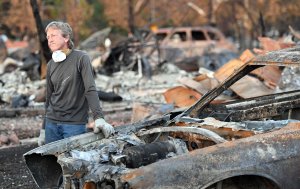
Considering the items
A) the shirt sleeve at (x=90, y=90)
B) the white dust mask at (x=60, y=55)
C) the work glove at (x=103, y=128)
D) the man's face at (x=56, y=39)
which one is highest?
the man's face at (x=56, y=39)

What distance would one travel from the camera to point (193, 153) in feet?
12.5

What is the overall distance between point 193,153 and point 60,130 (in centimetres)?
192

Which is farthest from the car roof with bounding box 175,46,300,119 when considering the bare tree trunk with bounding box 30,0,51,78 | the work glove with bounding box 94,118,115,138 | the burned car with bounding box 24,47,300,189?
the bare tree trunk with bounding box 30,0,51,78

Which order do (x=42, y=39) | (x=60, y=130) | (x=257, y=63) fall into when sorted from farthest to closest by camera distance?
1. (x=42, y=39)
2. (x=60, y=130)
3. (x=257, y=63)

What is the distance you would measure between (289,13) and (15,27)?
23.3 meters

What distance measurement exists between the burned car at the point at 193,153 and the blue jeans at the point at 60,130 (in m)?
0.32

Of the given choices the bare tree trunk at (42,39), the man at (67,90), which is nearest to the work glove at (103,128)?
the man at (67,90)

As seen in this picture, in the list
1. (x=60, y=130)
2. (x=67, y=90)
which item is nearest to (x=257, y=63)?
(x=67, y=90)

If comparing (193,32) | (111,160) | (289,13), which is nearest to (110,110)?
(111,160)

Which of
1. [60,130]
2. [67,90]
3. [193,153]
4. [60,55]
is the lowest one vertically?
[60,130]

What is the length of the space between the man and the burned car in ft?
1.06

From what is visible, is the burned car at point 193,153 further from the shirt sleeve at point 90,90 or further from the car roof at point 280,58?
the shirt sleeve at point 90,90

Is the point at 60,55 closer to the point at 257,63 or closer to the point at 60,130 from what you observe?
the point at 60,130

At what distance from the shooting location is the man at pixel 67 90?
4.97m
